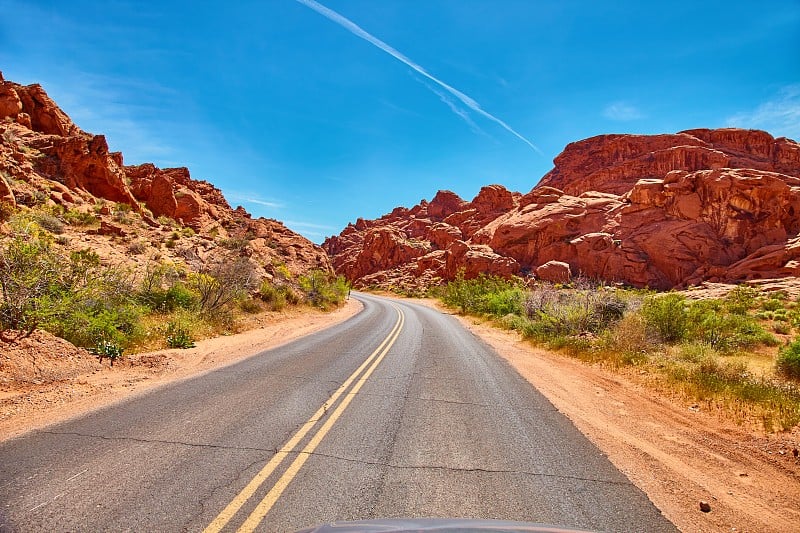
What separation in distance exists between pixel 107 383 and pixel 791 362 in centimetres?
1528

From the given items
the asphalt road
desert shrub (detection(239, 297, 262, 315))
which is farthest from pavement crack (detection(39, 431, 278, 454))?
desert shrub (detection(239, 297, 262, 315))

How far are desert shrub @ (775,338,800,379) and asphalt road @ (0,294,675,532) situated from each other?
766 centimetres

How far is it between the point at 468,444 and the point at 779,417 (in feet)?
16.1

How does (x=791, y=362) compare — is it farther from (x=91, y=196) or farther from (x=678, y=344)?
(x=91, y=196)

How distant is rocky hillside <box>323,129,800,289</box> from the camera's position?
42406 millimetres

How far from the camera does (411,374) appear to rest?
353 inches

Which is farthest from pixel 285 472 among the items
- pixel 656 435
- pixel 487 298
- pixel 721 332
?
pixel 487 298

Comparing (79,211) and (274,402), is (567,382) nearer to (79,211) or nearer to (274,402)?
(274,402)

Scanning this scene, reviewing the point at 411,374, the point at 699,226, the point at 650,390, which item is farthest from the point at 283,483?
the point at 699,226

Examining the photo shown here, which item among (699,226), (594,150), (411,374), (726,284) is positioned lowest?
(411,374)

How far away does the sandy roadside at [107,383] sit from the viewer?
17.1ft

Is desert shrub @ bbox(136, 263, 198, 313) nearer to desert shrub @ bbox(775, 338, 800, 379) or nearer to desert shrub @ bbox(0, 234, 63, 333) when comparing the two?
desert shrub @ bbox(0, 234, 63, 333)

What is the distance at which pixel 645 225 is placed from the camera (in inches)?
1935

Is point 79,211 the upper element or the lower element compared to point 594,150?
lower
